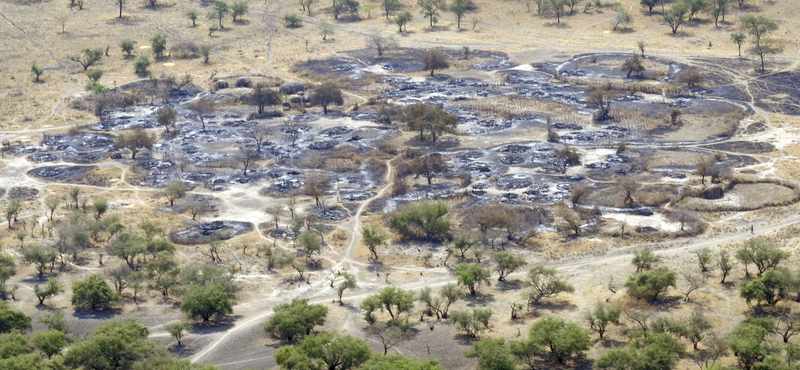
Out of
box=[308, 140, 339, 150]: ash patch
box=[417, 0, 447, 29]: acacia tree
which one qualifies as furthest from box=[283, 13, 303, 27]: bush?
box=[308, 140, 339, 150]: ash patch

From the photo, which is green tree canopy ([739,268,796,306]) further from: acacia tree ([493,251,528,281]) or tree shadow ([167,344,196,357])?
tree shadow ([167,344,196,357])

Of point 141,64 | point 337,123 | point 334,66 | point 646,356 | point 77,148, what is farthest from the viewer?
point 334,66

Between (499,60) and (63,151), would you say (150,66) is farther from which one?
(499,60)

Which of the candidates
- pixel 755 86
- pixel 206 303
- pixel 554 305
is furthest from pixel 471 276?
pixel 755 86

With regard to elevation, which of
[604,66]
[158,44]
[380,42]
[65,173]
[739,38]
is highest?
[739,38]

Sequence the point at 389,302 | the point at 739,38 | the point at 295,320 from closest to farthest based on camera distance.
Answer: the point at 295,320 → the point at 389,302 → the point at 739,38

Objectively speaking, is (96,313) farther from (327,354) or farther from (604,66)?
(604,66)

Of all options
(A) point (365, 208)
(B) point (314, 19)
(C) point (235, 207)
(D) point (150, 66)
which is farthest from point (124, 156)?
(B) point (314, 19)
